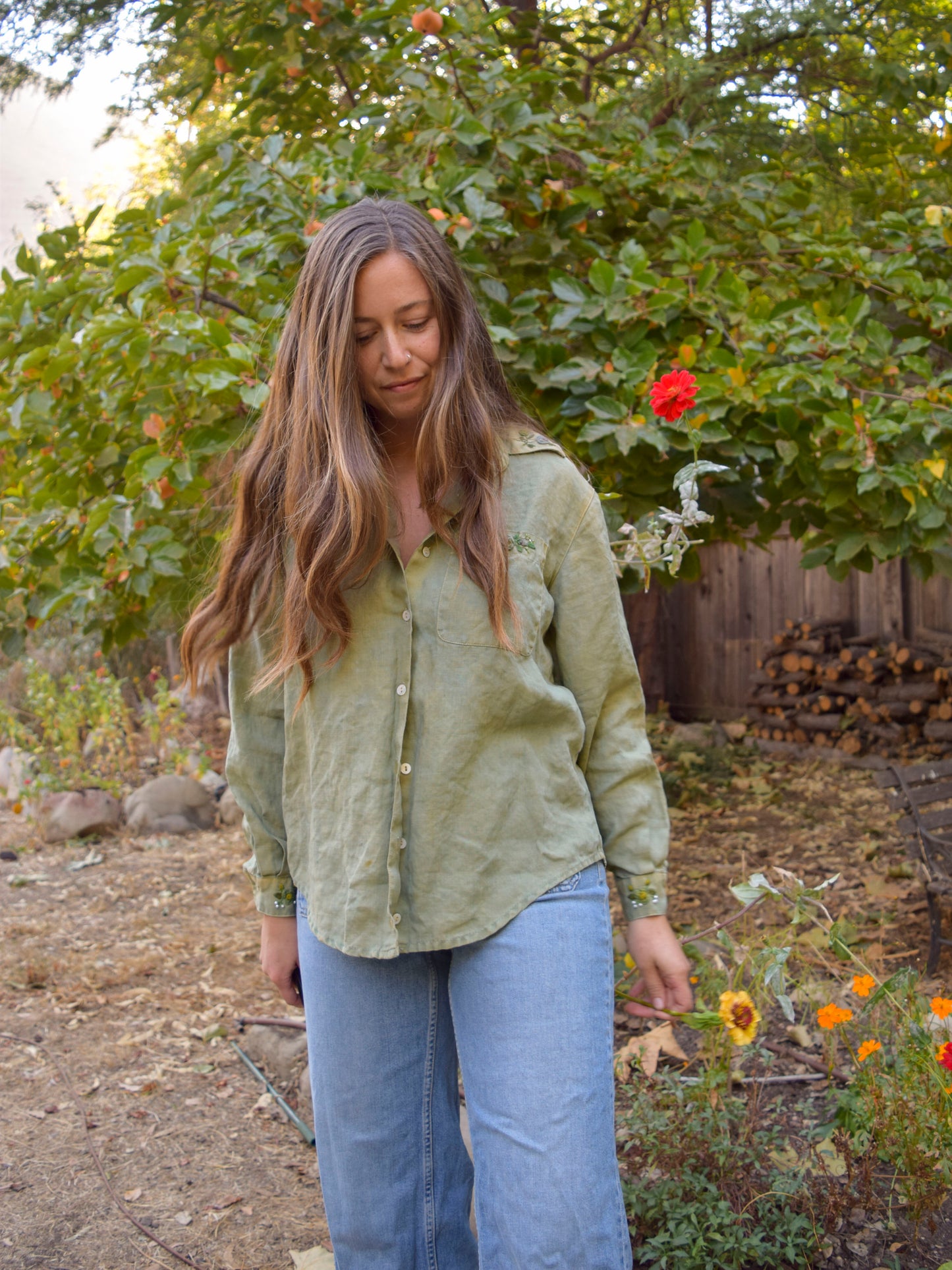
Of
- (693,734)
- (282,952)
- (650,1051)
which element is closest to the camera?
(282,952)

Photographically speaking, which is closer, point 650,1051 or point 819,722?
point 650,1051

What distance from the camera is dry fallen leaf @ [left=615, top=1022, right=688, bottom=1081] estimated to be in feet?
8.36

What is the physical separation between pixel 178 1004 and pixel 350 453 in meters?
2.59

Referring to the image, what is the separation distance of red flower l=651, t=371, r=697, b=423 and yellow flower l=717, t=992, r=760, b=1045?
3.23 feet

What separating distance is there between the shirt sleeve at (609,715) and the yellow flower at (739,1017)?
31cm

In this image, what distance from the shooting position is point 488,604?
4.42 ft

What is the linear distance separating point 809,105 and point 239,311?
3.37 metres

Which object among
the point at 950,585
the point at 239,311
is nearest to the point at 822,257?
the point at 239,311

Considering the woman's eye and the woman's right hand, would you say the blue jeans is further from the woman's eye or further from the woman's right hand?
the woman's eye

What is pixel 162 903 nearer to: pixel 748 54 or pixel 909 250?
pixel 909 250

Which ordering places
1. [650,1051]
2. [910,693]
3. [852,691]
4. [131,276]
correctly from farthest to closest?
[852,691] → [910,693] → [650,1051] → [131,276]

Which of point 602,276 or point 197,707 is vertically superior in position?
point 602,276

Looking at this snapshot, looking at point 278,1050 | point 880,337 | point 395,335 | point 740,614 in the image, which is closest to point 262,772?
point 395,335

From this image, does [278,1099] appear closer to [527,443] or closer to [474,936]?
[474,936]
